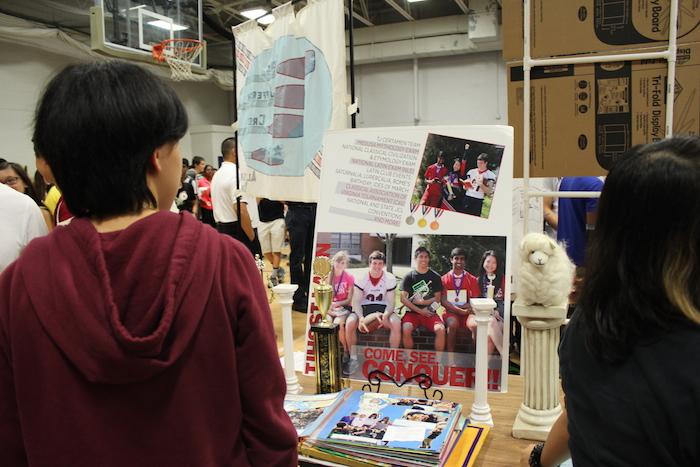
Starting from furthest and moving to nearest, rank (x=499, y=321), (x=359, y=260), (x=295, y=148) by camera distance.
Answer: (x=295, y=148)
(x=359, y=260)
(x=499, y=321)

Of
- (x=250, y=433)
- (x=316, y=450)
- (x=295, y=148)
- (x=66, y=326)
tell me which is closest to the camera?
(x=66, y=326)

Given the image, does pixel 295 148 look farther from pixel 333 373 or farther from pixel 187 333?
pixel 187 333

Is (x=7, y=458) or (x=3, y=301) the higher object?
(x=3, y=301)

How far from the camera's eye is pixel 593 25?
1911 mm

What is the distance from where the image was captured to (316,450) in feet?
4.43

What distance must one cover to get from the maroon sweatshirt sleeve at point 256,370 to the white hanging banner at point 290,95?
2139 millimetres

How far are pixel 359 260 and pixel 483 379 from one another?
0.60m

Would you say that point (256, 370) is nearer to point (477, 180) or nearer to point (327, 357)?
point (327, 357)

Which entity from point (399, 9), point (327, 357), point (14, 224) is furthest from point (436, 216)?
point (399, 9)

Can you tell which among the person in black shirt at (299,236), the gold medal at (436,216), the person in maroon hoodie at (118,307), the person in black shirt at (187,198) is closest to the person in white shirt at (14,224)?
the person in maroon hoodie at (118,307)

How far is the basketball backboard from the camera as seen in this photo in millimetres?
4570

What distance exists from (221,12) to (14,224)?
843 centimetres

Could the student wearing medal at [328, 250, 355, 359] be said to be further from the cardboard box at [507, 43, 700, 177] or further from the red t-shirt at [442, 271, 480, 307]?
the cardboard box at [507, 43, 700, 177]

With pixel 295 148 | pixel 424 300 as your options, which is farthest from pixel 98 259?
pixel 295 148
